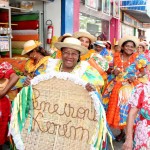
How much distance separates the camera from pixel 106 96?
15.1ft

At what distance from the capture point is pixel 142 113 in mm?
2283

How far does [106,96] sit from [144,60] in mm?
757

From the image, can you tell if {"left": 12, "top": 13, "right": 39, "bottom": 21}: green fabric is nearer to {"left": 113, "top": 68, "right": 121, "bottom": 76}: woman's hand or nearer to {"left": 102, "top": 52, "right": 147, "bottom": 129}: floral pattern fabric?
{"left": 102, "top": 52, "right": 147, "bottom": 129}: floral pattern fabric

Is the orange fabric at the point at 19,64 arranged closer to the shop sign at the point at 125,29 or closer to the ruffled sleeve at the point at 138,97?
the ruffled sleeve at the point at 138,97

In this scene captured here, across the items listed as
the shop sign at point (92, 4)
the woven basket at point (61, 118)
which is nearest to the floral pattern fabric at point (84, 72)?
the woven basket at point (61, 118)

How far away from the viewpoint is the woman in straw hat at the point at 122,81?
432 cm

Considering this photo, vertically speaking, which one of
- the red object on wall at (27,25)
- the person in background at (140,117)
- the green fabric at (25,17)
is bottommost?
the person in background at (140,117)

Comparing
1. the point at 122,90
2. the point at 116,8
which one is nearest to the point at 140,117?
the point at 122,90

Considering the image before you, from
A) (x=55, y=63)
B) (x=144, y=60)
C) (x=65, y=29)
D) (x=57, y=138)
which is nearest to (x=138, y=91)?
(x=57, y=138)

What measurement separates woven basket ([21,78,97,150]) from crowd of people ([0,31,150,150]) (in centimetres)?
13

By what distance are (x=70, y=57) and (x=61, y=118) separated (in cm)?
67

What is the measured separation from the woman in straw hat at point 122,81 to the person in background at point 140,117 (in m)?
1.94

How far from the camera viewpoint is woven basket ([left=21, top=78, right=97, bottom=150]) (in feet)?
7.89

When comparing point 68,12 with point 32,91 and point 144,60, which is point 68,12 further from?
point 32,91
